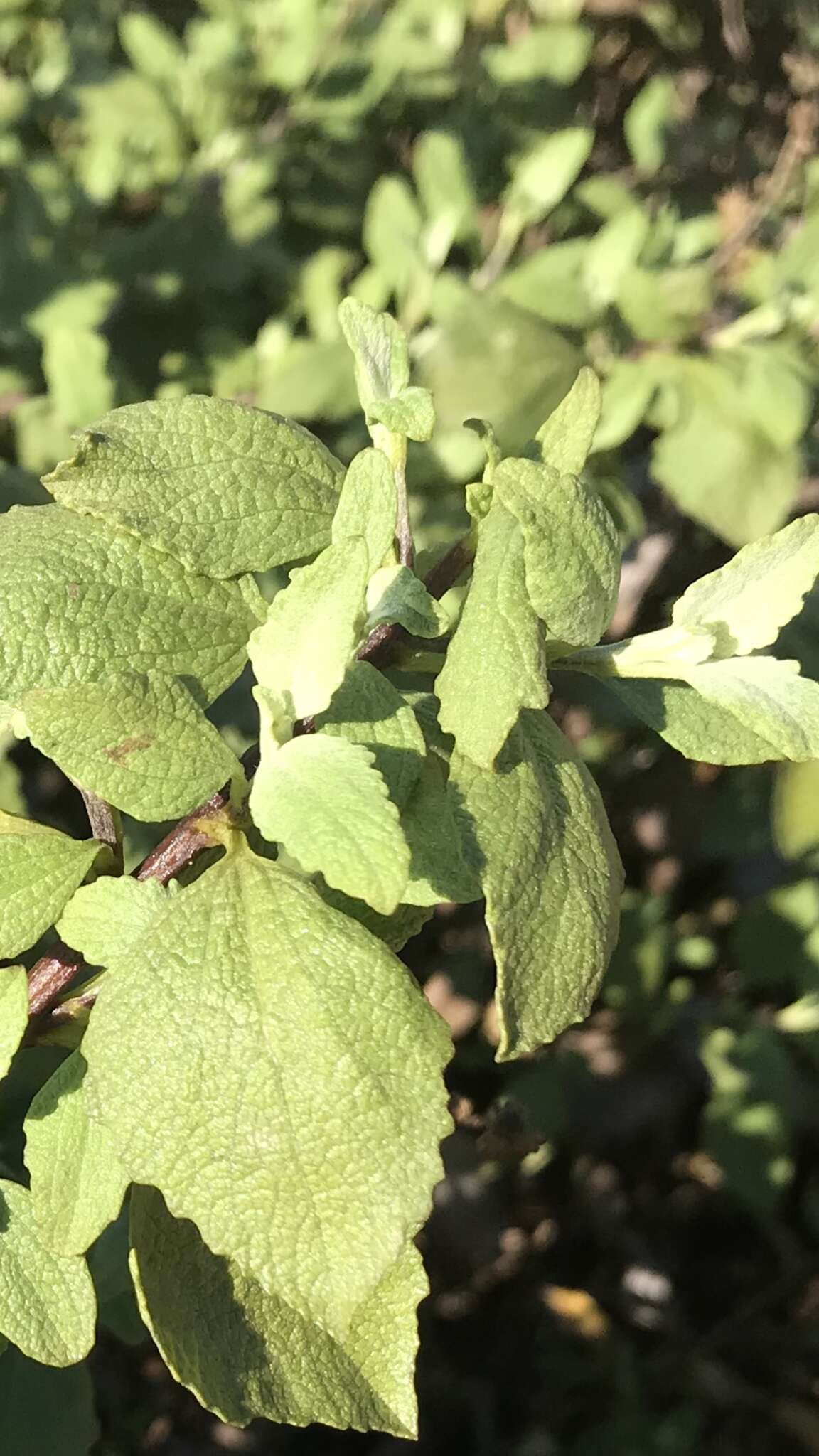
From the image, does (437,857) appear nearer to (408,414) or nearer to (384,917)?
(384,917)

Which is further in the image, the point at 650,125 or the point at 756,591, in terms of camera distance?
the point at 650,125

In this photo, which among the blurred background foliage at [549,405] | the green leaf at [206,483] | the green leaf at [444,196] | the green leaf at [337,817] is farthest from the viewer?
the green leaf at [444,196]

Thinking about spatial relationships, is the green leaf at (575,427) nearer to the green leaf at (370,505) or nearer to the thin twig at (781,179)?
the green leaf at (370,505)

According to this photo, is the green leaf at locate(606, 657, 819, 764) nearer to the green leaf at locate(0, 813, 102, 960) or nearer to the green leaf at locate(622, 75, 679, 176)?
the green leaf at locate(0, 813, 102, 960)

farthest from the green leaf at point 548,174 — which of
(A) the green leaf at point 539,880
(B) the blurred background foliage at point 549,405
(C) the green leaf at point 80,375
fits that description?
(A) the green leaf at point 539,880

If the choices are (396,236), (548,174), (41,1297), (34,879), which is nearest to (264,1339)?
(41,1297)

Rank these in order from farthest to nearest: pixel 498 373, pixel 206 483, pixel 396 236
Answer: pixel 396 236 → pixel 498 373 → pixel 206 483

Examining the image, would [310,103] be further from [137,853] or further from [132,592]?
[132,592]

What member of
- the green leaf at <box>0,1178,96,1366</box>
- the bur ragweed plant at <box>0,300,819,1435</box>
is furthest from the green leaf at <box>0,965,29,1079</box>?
the green leaf at <box>0,1178,96,1366</box>
